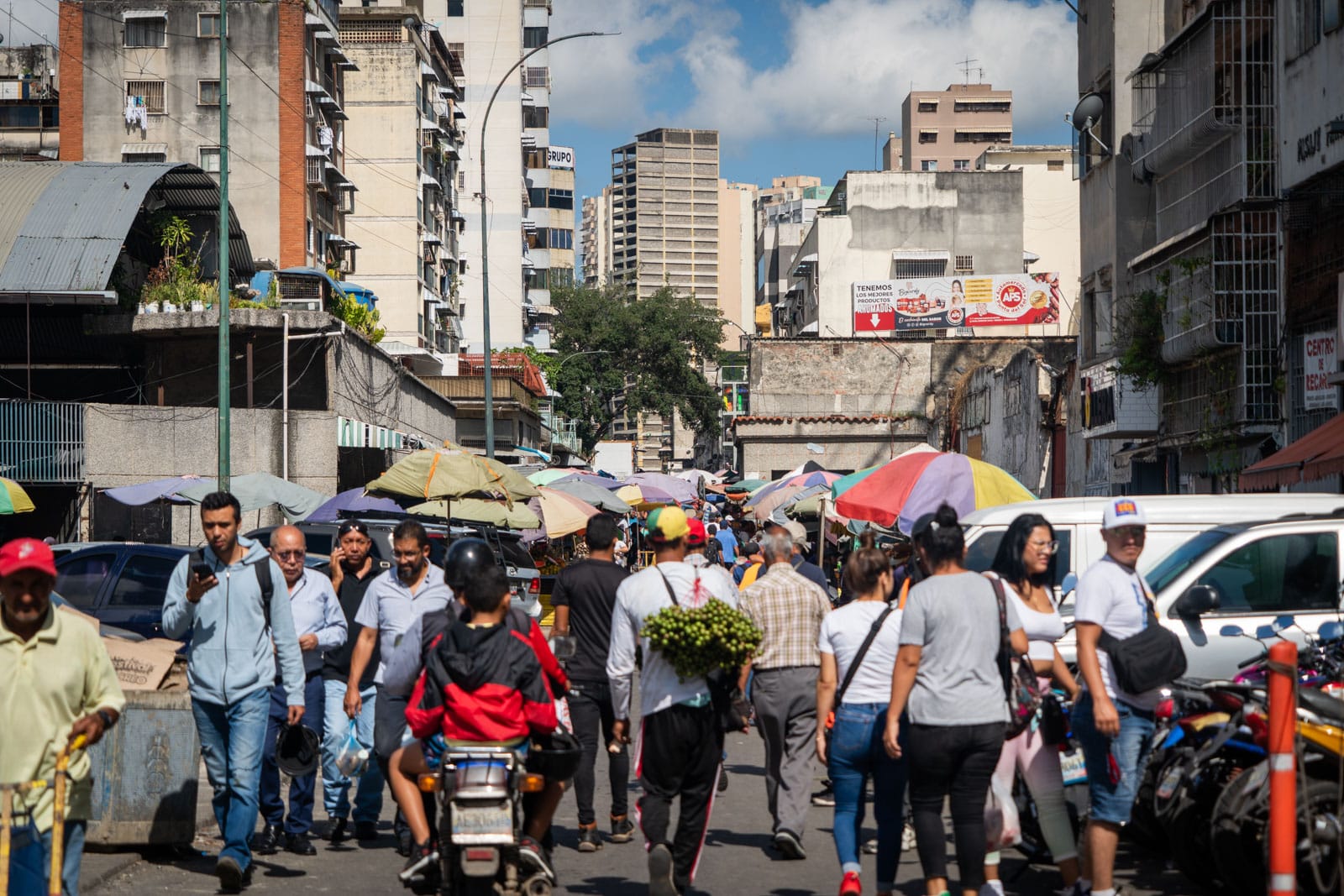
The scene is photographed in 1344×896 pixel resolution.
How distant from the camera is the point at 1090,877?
21.7 ft

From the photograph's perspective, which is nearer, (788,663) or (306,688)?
(788,663)

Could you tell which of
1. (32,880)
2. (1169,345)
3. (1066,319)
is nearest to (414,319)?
(1066,319)

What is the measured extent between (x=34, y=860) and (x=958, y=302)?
52.7 metres

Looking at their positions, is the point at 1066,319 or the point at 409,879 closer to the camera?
the point at 409,879

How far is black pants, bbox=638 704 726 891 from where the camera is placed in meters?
7.02

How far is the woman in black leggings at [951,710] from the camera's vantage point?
20.2 ft

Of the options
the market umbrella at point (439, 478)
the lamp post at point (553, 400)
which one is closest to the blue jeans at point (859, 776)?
the market umbrella at point (439, 478)

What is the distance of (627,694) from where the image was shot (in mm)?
7688

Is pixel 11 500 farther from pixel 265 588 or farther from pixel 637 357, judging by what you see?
pixel 637 357

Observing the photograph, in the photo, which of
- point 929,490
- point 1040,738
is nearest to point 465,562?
point 1040,738

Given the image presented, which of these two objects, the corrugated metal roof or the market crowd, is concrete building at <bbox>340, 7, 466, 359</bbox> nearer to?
the corrugated metal roof

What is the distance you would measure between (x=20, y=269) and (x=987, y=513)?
75.2 ft

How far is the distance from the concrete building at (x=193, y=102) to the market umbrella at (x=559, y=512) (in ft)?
73.3

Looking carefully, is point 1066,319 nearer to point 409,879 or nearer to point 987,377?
point 987,377
